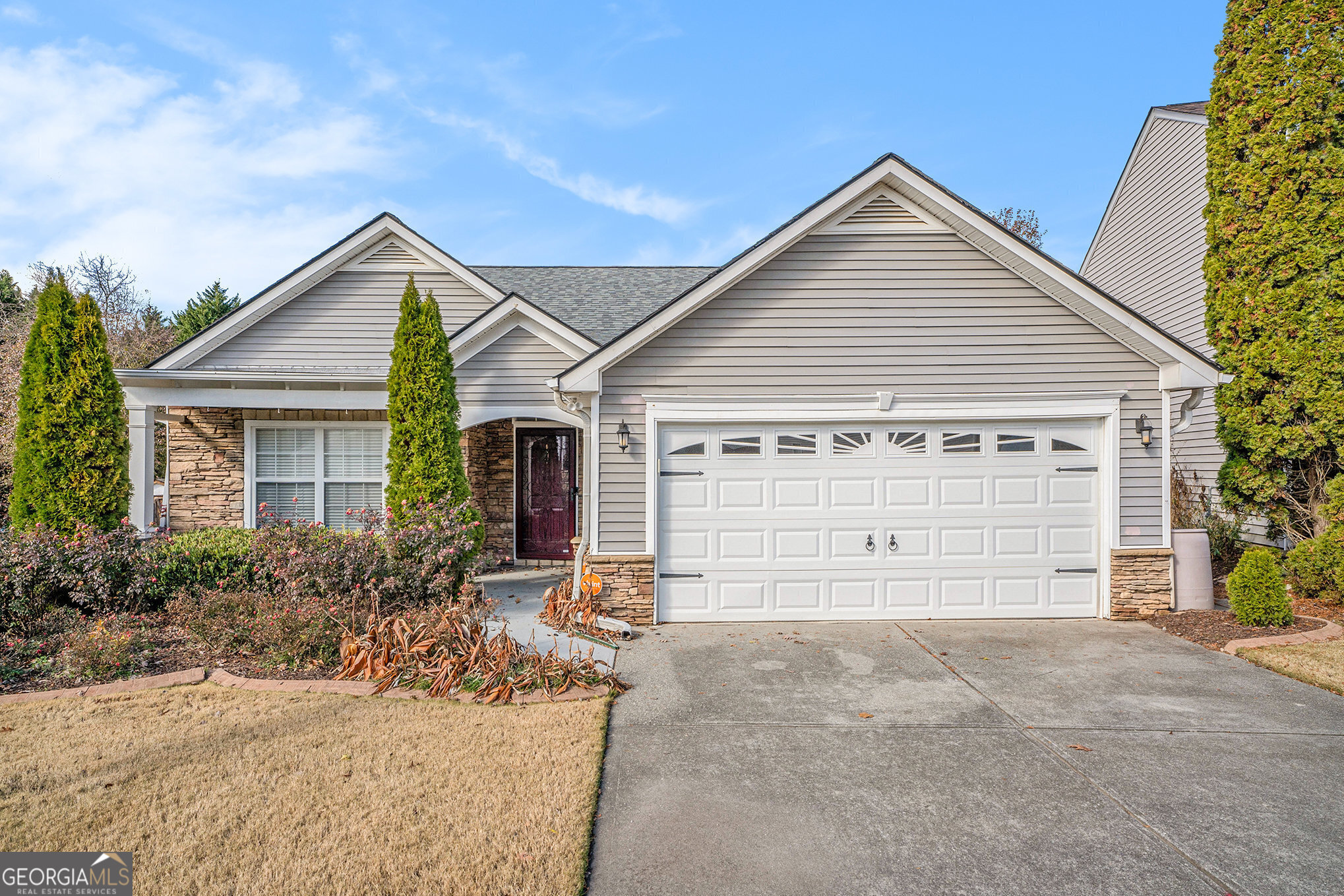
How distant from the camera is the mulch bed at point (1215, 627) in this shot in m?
6.52

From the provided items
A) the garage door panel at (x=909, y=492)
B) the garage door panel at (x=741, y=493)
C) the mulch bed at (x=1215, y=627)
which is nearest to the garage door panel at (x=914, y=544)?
the garage door panel at (x=909, y=492)

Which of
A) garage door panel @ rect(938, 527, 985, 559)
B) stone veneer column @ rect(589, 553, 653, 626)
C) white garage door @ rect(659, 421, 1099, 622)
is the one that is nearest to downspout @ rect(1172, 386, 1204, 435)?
white garage door @ rect(659, 421, 1099, 622)

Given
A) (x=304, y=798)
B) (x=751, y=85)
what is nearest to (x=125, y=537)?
(x=304, y=798)

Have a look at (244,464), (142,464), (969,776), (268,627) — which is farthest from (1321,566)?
(142,464)

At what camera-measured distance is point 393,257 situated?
418 inches

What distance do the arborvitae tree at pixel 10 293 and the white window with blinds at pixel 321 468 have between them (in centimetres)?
2252

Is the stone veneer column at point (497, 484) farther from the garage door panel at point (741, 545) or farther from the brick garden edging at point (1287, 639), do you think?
the brick garden edging at point (1287, 639)

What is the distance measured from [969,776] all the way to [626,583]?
14.0ft

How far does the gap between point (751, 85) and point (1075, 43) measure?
5.49 meters

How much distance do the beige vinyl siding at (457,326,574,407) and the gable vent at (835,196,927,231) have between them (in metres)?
4.35

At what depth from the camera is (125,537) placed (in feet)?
22.6

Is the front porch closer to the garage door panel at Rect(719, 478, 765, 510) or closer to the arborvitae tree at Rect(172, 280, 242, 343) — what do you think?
the garage door panel at Rect(719, 478, 765, 510)

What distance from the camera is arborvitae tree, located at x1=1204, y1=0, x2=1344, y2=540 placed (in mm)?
7930

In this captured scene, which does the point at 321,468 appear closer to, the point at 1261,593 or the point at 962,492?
the point at 962,492
